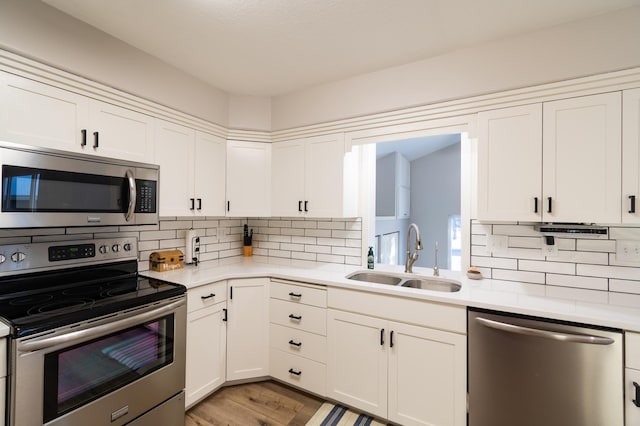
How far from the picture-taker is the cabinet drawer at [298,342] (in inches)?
86.1

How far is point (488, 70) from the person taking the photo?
195 cm

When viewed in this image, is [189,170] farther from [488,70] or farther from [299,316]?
[488,70]

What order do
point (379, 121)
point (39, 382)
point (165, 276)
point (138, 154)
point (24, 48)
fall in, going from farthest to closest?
point (379, 121), point (165, 276), point (138, 154), point (24, 48), point (39, 382)

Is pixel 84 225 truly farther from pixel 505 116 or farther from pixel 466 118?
pixel 505 116

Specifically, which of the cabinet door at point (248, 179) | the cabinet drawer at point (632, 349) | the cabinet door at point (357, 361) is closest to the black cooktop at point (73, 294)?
the cabinet door at point (248, 179)

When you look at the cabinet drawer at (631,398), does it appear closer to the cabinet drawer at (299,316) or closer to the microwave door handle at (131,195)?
the cabinet drawer at (299,316)

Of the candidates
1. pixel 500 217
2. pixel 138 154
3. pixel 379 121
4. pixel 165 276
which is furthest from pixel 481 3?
pixel 165 276

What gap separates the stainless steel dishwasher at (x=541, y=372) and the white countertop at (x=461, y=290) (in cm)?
6

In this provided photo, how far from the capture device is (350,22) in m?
1.76

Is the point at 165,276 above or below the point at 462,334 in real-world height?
above

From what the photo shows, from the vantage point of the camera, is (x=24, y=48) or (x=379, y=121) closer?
(x=24, y=48)

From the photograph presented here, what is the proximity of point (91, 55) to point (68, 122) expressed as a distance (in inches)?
17.8

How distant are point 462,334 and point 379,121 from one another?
1637mm

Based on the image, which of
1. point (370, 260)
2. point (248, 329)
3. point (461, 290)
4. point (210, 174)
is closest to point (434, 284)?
point (461, 290)
